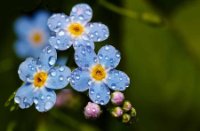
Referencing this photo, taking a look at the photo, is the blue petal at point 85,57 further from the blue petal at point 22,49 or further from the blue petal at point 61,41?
the blue petal at point 22,49

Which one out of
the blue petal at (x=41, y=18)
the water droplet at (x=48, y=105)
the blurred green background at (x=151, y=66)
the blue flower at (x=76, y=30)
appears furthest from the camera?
the blurred green background at (x=151, y=66)

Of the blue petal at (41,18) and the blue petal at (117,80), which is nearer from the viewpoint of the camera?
the blue petal at (117,80)

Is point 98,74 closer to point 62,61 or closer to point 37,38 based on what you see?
point 62,61

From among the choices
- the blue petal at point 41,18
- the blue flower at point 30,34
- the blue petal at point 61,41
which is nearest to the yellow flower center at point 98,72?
the blue petal at point 61,41

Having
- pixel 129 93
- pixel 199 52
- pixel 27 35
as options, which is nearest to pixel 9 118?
pixel 27 35

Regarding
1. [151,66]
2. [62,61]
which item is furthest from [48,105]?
[151,66]

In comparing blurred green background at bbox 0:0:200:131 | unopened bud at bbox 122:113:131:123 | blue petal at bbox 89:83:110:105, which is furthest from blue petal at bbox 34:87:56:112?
blurred green background at bbox 0:0:200:131
